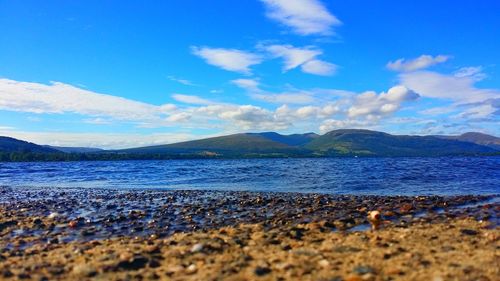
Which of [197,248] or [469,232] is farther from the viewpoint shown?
[469,232]

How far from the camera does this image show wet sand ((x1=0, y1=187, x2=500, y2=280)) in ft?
36.7

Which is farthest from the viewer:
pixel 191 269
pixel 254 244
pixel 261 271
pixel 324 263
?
pixel 254 244

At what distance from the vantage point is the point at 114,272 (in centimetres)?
1154

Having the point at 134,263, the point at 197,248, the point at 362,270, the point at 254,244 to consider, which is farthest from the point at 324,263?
the point at 134,263

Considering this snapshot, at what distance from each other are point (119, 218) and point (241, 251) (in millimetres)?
10843

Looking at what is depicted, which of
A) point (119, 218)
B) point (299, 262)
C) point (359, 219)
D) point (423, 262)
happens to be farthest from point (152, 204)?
point (423, 262)

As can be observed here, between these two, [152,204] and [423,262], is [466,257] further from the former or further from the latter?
[152,204]

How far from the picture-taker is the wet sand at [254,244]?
11.2 m

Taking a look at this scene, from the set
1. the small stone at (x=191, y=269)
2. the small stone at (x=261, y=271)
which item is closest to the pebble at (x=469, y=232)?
the small stone at (x=261, y=271)

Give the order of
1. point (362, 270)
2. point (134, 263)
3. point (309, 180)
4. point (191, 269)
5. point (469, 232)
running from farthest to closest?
point (309, 180) → point (469, 232) → point (134, 263) → point (191, 269) → point (362, 270)

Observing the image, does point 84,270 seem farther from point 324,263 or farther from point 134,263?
point 324,263

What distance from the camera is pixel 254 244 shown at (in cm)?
1469

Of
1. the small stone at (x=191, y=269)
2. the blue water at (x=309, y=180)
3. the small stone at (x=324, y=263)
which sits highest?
the small stone at (x=324, y=263)

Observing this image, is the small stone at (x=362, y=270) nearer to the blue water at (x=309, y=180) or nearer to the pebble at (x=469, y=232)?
the pebble at (x=469, y=232)
